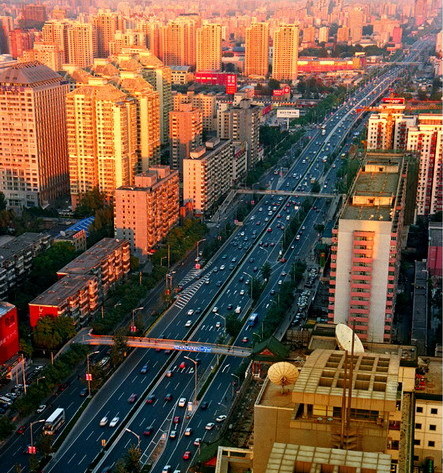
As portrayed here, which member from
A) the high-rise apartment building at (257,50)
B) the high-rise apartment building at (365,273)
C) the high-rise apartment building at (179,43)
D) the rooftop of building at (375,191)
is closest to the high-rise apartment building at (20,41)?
the high-rise apartment building at (179,43)

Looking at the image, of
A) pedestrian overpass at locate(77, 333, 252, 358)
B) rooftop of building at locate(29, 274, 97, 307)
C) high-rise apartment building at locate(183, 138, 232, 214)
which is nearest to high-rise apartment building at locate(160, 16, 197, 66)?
high-rise apartment building at locate(183, 138, 232, 214)

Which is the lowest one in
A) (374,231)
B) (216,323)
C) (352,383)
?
(216,323)

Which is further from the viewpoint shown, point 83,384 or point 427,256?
point 427,256

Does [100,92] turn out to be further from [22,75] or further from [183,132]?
[183,132]

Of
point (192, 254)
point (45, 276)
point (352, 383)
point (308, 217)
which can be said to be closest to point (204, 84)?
point (308, 217)

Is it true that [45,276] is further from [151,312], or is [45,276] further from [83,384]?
[83,384]

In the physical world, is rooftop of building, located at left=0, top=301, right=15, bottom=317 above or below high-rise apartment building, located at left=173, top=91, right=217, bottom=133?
below

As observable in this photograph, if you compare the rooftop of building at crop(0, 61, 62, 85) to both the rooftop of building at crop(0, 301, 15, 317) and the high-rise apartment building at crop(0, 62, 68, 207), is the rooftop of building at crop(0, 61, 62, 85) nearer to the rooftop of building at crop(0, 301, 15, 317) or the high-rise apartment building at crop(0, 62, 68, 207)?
the high-rise apartment building at crop(0, 62, 68, 207)
